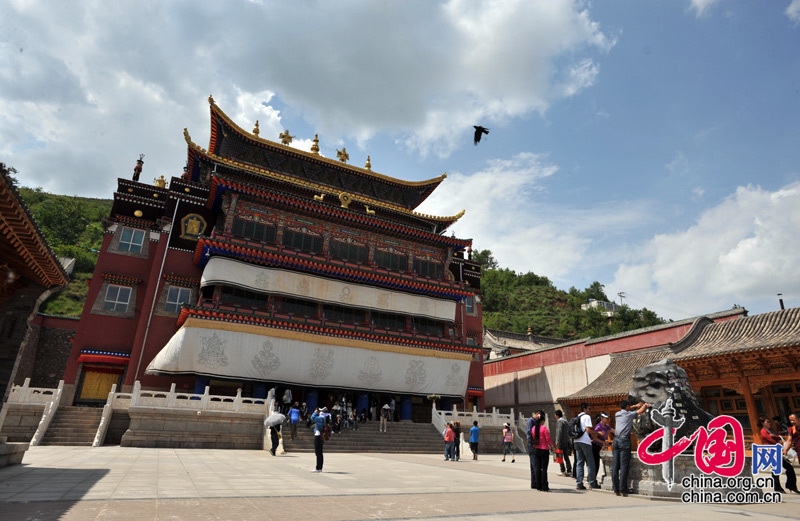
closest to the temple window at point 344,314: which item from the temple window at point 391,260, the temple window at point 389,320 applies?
the temple window at point 389,320

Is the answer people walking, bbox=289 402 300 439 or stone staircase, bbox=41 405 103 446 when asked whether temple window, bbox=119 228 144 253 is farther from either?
people walking, bbox=289 402 300 439

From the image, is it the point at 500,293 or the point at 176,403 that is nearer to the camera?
the point at 176,403

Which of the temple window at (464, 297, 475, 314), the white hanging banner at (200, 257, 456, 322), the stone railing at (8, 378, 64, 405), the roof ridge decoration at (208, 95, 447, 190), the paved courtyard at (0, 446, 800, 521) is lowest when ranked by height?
the paved courtyard at (0, 446, 800, 521)

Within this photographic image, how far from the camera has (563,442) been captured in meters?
11.2

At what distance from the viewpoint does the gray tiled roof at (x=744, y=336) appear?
15.5 m

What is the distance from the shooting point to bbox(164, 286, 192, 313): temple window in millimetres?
25839

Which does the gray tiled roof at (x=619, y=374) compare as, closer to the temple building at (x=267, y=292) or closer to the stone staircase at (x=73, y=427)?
the temple building at (x=267, y=292)

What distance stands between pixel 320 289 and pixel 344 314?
2.45 meters

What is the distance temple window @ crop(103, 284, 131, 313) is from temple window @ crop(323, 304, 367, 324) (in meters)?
11.5

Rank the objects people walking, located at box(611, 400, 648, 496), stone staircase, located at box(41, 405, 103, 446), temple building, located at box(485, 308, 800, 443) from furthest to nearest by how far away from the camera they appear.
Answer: stone staircase, located at box(41, 405, 103, 446) < temple building, located at box(485, 308, 800, 443) < people walking, located at box(611, 400, 648, 496)

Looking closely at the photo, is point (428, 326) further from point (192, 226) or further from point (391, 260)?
point (192, 226)

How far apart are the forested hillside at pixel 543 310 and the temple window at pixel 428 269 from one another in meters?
34.0

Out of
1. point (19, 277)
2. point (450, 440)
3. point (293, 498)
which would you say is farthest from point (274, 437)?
point (293, 498)

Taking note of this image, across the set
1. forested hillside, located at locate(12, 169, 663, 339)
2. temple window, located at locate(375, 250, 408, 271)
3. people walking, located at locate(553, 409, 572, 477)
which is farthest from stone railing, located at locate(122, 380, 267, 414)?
forested hillside, located at locate(12, 169, 663, 339)
